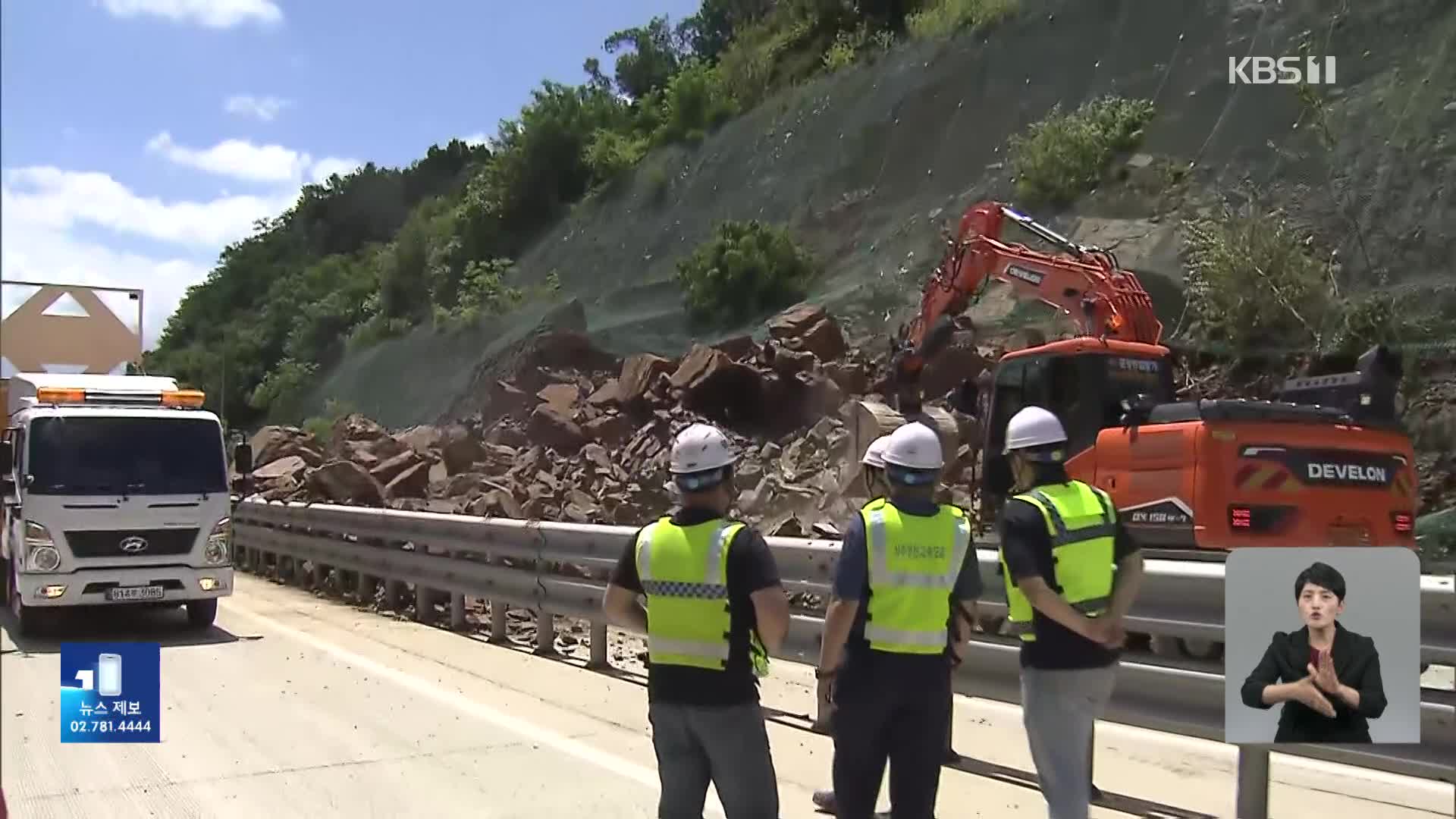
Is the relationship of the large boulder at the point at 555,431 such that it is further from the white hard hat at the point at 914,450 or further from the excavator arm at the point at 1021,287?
the white hard hat at the point at 914,450

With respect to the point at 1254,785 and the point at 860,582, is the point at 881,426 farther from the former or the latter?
the point at 860,582

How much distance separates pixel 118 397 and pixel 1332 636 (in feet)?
36.3

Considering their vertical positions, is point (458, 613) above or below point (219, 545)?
below

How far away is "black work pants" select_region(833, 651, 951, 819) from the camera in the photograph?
4.18 m

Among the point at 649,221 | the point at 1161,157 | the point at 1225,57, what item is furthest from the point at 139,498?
the point at 649,221

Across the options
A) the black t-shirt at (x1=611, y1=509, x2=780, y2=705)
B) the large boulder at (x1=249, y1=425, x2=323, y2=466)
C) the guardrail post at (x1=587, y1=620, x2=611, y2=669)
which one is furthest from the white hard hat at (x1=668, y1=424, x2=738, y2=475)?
the large boulder at (x1=249, y1=425, x2=323, y2=466)

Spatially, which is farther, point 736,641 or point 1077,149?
point 1077,149

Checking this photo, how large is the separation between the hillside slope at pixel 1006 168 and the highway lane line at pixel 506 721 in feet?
54.3

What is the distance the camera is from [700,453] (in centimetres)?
400

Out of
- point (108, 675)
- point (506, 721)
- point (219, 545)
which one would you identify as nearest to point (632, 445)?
point (219, 545)

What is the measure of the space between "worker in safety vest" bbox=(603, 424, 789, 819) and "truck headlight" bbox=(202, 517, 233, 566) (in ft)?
28.3

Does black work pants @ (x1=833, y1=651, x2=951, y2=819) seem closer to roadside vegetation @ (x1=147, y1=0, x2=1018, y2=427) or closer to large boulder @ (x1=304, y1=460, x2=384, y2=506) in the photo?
large boulder @ (x1=304, y1=460, x2=384, y2=506)

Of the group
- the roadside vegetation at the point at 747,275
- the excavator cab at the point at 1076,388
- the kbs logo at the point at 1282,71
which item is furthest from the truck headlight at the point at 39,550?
the roadside vegetation at the point at 747,275

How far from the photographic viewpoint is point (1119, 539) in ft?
14.7
